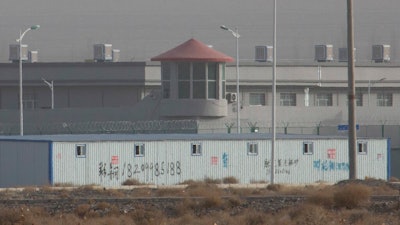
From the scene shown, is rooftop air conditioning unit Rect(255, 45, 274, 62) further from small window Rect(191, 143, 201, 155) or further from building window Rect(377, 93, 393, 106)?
small window Rect(191, 143, 201, 155)

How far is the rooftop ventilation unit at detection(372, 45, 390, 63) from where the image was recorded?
87375 mm

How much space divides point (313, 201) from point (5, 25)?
58.0 meters

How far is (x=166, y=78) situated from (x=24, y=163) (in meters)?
20.9

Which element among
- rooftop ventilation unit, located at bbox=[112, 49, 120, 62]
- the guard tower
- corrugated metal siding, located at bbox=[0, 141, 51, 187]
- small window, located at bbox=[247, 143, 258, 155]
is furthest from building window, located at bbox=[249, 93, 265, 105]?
corrugated metal siding, located at bbox=[0, 141, 51, 187]

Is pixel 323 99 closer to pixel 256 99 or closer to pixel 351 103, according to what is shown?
pixel 256 99

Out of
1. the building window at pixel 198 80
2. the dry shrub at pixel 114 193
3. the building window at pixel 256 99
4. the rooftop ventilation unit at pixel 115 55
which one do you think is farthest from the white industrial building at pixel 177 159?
the rooftop ventilation unit at pixel 115 55

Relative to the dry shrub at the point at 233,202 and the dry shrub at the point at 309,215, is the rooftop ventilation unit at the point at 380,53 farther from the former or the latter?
the dry shrub at the point at 309,215

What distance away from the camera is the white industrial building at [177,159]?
169 ft

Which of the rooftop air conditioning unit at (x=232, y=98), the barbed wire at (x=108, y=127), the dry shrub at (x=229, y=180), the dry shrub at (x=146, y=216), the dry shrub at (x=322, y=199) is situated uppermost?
the rooftop air conditioning unit at (x=232, y=98)

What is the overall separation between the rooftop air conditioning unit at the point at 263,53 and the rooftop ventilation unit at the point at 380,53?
7.65m

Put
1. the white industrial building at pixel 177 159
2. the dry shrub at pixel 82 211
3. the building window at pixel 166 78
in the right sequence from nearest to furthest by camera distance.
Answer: the dry shrub at pixel 82 211 → the white industrial building at pixel 177 159 → the building window at pixel 166 78

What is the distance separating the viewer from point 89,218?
1244 inches

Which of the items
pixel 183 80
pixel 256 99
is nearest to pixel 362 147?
pixel 183 80

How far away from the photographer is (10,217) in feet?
101
